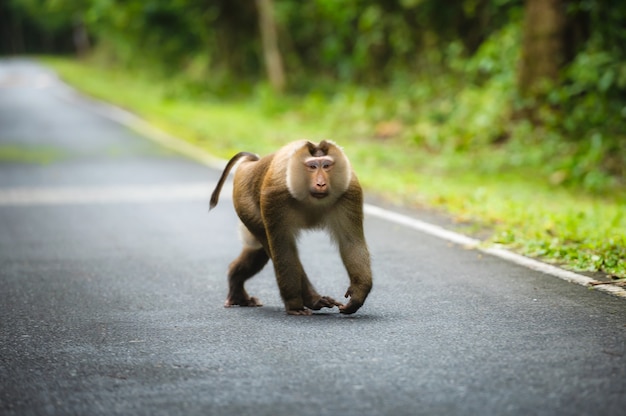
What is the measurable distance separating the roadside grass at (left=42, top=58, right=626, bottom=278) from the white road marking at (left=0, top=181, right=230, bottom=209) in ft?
7.33

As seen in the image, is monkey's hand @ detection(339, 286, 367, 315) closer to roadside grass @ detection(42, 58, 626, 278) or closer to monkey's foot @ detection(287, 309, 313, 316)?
monkey's foot @ detection(287, 309, 313, 316)

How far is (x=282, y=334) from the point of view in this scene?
5.30 m

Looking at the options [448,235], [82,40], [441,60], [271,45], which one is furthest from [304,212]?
[82,40]

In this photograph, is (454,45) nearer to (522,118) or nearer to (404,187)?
A: (522,118)

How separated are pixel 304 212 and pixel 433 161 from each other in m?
9.86

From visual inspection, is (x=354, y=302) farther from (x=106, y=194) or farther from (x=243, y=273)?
(x=106, y=194)

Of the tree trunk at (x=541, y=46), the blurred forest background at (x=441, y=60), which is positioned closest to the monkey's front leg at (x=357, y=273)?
the blurred forest background at (x=441, y=60)

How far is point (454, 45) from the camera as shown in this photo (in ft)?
69.3

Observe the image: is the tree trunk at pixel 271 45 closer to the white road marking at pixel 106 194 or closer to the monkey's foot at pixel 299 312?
the white road marking at pixel 106 194

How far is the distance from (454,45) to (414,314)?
16.2m

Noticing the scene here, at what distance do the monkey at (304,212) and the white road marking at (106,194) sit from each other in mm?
5624

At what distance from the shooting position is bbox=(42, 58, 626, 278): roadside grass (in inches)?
320

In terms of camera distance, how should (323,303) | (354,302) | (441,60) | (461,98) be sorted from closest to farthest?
(354,302), (323,303), (461,98), (441,60)

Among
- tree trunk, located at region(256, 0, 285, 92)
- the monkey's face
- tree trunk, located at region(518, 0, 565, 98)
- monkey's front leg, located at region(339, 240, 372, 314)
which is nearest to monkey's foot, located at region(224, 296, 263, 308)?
monkey's front leg, located at region(339, 240, 372, 314)
